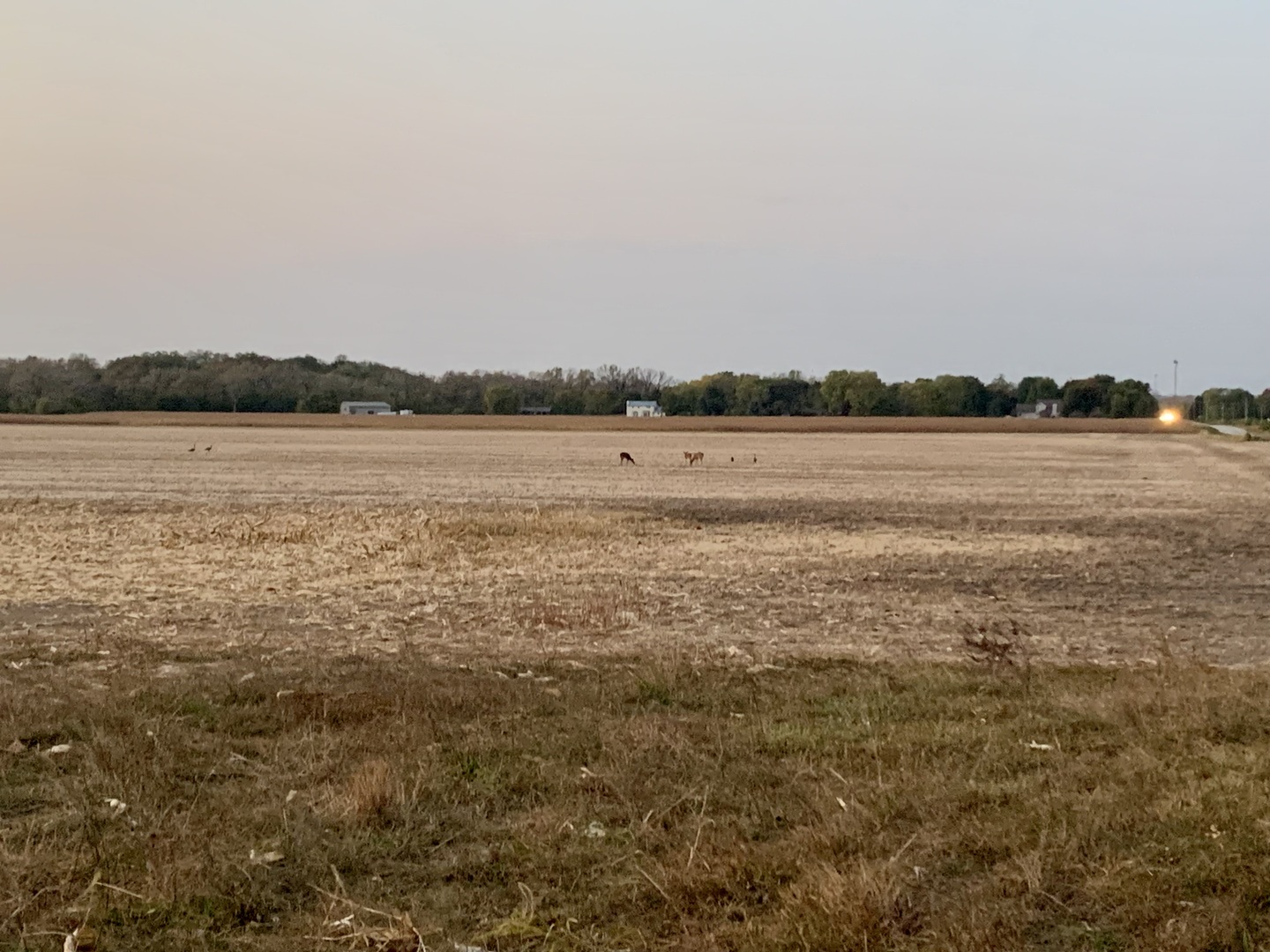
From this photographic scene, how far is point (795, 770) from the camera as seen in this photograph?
635 centimetres

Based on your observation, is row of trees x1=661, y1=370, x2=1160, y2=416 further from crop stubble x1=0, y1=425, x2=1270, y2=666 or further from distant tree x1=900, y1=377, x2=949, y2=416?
crop stubble x1=0, y1=425, x2=1270, y2=666

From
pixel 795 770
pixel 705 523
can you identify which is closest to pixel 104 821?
pixel 795 770

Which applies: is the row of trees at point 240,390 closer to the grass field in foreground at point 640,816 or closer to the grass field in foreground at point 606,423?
the grass field in foreground at point 606,423

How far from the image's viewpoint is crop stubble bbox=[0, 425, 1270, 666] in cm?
Result: 1231

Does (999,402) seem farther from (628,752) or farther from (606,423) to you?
(628,752)

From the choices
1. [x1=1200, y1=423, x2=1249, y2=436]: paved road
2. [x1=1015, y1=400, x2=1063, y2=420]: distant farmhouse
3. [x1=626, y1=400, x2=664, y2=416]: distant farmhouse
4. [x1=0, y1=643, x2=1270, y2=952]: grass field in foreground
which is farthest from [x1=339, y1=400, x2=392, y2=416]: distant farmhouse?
[x1=0, y1=643, x2=1270, y2=952]: grass field in foreground

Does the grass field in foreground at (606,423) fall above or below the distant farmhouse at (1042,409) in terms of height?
below

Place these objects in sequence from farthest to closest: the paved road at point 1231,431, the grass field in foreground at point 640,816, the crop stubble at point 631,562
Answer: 1. the paved road at point 1231,431
2. the crop stubble at point 631,562
3. the grass field in foreground at point 640,816

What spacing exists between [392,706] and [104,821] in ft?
8.21

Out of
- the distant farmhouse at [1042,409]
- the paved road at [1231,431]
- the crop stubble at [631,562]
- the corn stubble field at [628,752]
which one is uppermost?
the distant farmhouse at [1042,409]

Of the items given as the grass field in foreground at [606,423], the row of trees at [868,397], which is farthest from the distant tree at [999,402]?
the grass field in foreground at [606,423]

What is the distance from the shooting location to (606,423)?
122 m

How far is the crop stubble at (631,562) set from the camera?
12312mm

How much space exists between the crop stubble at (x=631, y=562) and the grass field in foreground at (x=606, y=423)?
68.8 metres
